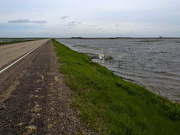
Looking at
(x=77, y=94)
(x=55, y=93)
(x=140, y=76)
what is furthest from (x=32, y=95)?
(x=140, y=76)

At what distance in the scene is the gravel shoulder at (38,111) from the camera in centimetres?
334

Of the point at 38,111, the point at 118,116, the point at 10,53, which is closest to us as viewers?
the point at 38,111

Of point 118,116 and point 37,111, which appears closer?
point 37,111

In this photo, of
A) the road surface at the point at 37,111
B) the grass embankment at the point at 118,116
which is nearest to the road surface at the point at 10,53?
the road surface at the point at 37,111

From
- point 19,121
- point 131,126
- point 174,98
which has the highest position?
point 19,121

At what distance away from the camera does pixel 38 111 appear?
13.5 feet

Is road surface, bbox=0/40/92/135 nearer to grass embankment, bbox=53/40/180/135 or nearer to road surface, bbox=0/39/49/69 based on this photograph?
grass embankment, bbox=53/40/180/135

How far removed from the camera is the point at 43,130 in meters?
3.28

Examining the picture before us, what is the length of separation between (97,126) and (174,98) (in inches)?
273

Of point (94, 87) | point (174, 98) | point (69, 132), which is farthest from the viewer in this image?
point (174, 98)

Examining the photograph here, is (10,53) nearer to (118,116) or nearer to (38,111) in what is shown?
(38,111)

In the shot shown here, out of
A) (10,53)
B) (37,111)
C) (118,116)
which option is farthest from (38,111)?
(10,53)

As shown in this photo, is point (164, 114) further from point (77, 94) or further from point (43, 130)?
point (43, 130)

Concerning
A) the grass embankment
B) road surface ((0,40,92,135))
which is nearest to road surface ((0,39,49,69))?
road surface ((0,40,92,135))
